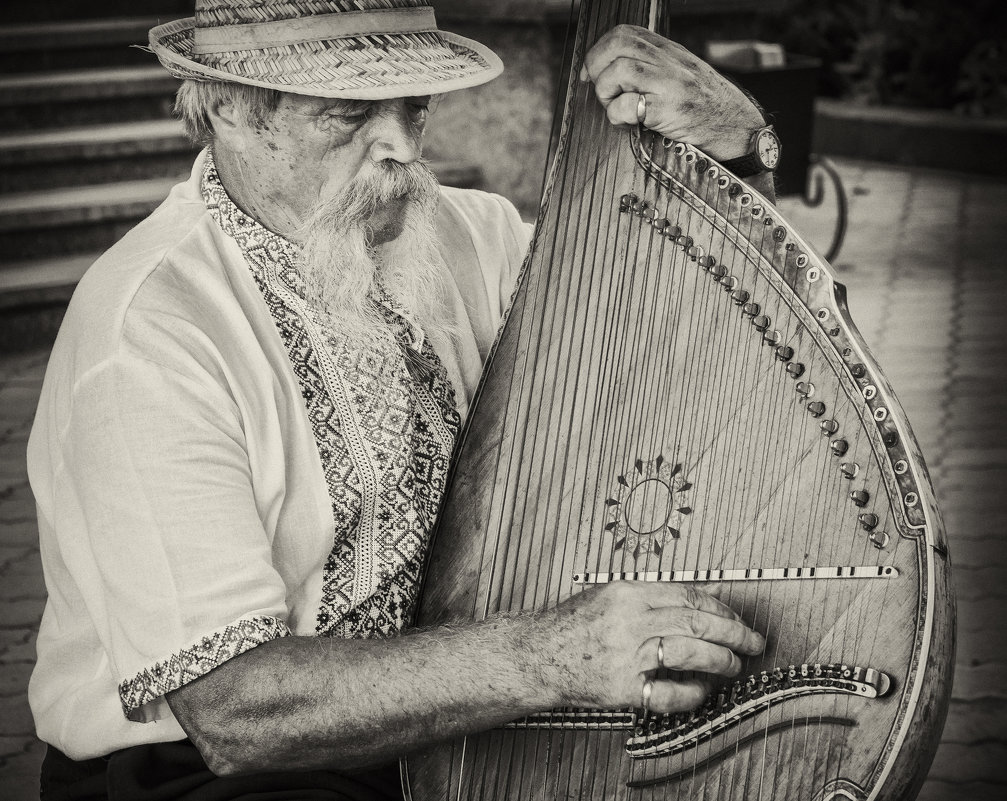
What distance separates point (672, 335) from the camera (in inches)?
59.4

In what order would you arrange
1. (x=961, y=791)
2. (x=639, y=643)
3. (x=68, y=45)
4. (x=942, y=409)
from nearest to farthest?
(x=639, y=643), (x=961, y=791), (x=942, y=409), (x=68, y=45)

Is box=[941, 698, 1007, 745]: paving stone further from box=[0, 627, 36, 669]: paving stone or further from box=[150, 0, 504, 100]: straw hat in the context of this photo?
box=[0, 627, 36, 669]: paving stone

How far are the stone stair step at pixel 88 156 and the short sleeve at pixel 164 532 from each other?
4805 millimetres

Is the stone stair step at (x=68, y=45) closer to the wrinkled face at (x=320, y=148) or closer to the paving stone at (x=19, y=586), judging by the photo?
Answer: the paving stone at (x=19, y=586)

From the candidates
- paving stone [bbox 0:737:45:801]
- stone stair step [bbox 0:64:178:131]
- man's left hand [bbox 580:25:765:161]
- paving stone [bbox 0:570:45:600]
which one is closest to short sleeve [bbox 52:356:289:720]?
man's left hand [bbox 580:25:765:161]

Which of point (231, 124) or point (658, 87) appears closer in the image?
point (658, 87)

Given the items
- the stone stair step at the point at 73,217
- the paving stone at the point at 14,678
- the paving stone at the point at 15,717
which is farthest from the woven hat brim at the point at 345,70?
the stone stair step at the point at 73,217

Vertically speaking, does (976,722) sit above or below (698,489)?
below

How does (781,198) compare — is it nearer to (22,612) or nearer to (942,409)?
(942,409)

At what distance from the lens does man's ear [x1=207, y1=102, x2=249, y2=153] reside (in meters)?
1.65

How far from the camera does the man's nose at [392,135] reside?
1649 millimetres

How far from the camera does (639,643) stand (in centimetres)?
139

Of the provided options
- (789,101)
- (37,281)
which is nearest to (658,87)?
(37,281)

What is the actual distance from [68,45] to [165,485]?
6458 millimetres
